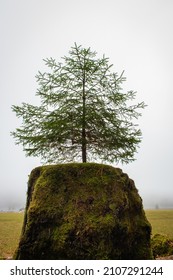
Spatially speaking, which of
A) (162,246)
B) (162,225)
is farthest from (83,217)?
(162,225)

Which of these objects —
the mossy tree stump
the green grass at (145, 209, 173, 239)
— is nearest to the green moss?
the green grass at (145, 209, 173, 239)

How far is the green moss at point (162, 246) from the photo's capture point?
48.3 ft

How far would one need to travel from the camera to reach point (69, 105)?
12.1 meters

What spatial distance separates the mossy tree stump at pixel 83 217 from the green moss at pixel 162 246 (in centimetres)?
446

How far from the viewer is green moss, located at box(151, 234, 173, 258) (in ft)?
48.3

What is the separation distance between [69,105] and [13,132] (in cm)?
278

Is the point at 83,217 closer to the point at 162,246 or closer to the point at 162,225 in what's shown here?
the point at 162,246

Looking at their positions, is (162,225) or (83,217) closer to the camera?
(83,217)

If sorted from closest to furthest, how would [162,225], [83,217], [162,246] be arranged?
[83,217]
[162,246]
[162,225]

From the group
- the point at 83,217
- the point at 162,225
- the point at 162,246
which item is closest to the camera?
the point at 83,217

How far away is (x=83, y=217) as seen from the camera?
963 cm

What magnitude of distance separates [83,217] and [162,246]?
771 cm
